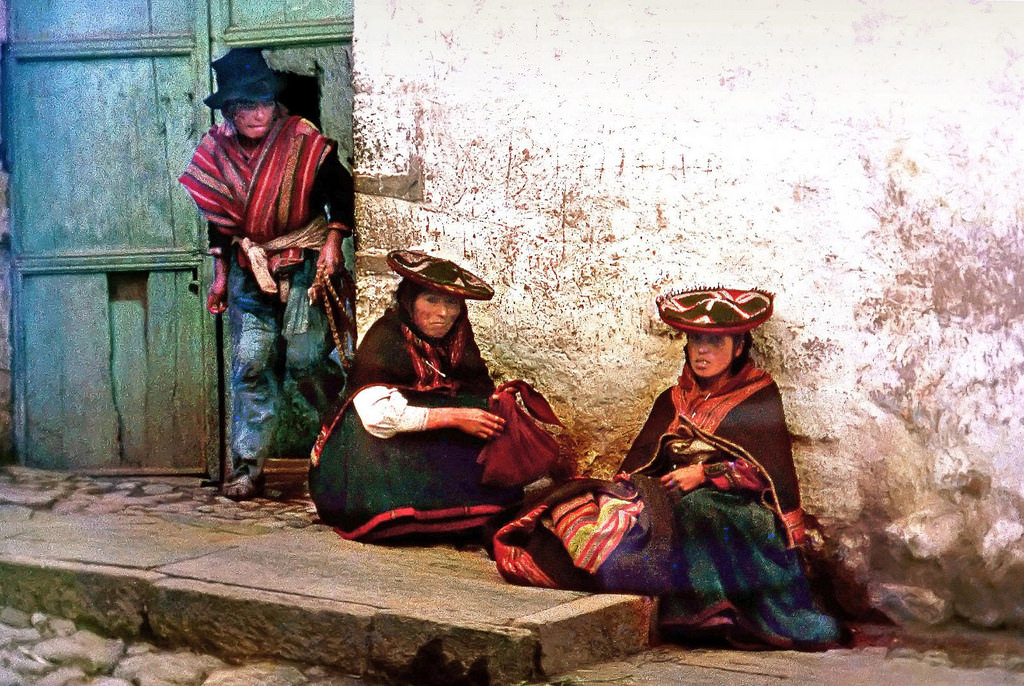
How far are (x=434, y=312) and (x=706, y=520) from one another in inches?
50.6

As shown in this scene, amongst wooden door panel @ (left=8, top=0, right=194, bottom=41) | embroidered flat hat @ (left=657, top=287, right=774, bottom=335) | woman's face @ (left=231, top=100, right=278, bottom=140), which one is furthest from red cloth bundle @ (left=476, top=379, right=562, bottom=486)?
wooden door panel @ (left=8, top=0, right=194, bottom=41)

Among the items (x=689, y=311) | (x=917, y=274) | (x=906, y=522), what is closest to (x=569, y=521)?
(x=689, y=311)

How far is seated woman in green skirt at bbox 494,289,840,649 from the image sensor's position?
409 centimetres

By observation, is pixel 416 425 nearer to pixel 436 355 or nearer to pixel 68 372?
pixel 436 355

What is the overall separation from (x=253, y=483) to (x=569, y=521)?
5.74ft

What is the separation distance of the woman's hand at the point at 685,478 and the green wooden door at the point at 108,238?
241 centimetres

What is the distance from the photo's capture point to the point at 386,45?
16.0ft

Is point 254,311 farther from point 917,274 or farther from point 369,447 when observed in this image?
point 917,274

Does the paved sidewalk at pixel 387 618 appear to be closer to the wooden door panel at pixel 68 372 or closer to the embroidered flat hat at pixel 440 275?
the embroidered flat hat at pixel 440 275

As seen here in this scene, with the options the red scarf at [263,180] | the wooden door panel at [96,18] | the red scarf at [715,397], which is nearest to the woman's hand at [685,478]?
the red scarf at [715,397]

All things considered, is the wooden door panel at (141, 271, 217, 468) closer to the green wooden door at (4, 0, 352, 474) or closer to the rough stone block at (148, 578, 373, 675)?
the green wooden door at (4, 0, 352, 474)

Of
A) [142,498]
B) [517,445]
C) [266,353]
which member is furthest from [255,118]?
[517,445]

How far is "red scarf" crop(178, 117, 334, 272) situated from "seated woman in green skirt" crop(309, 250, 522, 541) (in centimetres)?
70

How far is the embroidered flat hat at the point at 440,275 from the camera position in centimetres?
465
